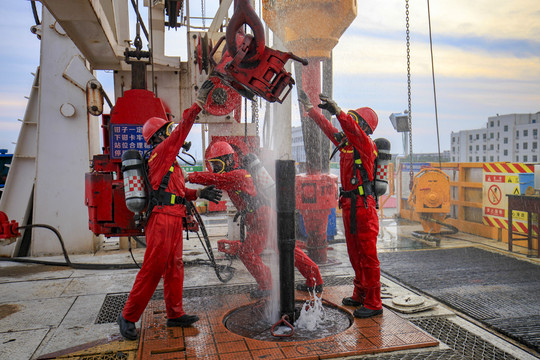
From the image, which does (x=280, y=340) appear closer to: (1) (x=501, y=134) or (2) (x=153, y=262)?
(2) (x=153, y=262)

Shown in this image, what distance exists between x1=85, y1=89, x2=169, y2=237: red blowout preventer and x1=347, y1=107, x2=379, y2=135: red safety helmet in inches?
90.4

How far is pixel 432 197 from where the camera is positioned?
27.4 feet

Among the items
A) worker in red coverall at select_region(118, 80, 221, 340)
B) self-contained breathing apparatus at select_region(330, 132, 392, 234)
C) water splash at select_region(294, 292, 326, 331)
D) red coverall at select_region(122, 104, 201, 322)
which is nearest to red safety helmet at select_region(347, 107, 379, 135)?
self-contained breathing apparatus at select_region(330, 132, 392, 234)

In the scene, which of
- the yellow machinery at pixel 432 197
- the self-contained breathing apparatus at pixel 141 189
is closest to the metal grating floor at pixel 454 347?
the self-contained breathing apparatus at pixel 141 189

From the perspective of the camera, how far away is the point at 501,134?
43.4 m

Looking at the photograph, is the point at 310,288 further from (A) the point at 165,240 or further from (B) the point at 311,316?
(A) the point at 165,240

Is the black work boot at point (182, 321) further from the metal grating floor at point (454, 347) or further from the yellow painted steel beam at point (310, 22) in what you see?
the yellow painted steel beam at point (310, 22)

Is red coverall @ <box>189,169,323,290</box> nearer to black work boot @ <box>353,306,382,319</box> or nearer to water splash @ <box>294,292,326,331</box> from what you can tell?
water splash @ <box>294,292,326,331</box>

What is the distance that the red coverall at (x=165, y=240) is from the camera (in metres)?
3.80

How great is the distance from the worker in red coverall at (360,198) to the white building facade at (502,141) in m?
32.4

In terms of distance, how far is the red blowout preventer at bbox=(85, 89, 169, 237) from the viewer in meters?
4.86

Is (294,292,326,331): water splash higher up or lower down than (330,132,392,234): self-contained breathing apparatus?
lower down

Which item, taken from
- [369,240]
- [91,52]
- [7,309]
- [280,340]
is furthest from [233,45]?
[7,309]

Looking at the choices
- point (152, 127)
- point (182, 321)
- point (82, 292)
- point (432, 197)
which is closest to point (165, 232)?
point (182, 321)
